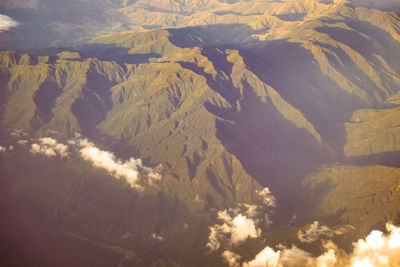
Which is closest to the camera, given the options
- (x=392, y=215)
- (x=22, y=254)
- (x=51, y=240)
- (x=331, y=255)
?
(x=331, y=255)

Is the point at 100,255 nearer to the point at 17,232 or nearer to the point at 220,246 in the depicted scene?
the point at 17,232

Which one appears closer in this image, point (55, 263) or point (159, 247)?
point (55, 263)

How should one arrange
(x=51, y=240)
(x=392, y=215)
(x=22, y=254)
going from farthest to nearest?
(x=51, y=240)
(x=22, y=254)
(x=392, y=215)

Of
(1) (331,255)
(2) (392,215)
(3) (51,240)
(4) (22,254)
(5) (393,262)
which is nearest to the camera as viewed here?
(5) (393,262)

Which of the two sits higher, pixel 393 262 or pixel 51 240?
pixel 393 262

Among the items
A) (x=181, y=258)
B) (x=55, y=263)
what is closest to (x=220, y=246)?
(x=181, y=258)

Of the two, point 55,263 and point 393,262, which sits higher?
point 393,262

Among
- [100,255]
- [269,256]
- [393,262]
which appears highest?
[393,262]

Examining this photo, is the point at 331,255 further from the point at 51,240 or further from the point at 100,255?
the point at 51,240

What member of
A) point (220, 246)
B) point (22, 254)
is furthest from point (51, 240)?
point (220, 246)
